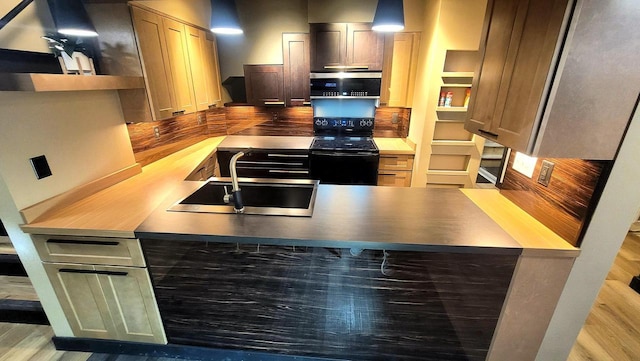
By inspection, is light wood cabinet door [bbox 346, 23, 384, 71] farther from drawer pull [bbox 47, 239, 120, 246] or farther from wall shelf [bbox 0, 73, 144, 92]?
drawer pull [bbox 47, 239, 120, 246]

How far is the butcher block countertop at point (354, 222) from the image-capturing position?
4.13ft

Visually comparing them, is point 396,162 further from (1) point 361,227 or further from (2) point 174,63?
(2) point 174,63

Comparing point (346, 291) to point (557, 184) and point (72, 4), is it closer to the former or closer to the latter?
point (557, 184)

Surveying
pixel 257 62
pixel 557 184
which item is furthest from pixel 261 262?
pixel 257 62

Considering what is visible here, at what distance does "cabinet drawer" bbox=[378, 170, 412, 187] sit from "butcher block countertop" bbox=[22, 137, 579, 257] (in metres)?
1.40

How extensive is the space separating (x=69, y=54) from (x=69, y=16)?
0.22 m

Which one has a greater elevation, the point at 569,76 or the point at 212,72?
the point at 212,72

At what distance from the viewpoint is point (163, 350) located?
1.69 meters

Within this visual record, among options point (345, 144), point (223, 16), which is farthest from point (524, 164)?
point (223, 16)

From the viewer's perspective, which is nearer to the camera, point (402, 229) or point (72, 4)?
point (402, 229)

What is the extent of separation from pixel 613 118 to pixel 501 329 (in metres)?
1.15

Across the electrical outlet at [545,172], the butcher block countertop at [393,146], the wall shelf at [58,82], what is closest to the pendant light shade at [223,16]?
the wall shelf at [58,82]

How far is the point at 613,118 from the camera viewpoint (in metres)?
1.05

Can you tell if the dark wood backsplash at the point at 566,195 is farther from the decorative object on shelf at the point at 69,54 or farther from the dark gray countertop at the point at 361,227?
the decorative object on shelf at the point at 69,54
